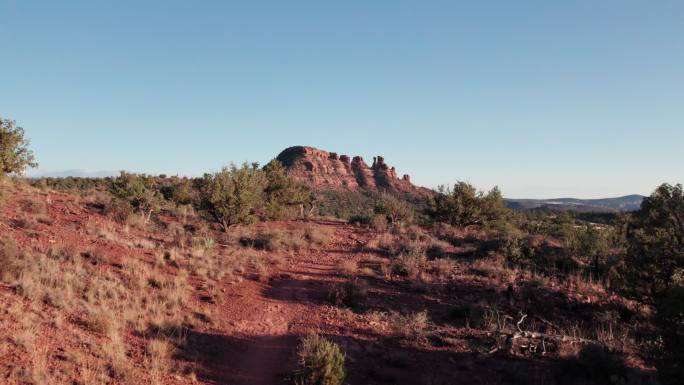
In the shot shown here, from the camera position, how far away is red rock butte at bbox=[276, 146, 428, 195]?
103875 mm

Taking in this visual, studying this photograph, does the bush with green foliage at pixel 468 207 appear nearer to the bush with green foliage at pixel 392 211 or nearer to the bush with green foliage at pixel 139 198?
the bush with green foliage at pixel 392 211

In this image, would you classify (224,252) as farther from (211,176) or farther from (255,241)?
(211,176)

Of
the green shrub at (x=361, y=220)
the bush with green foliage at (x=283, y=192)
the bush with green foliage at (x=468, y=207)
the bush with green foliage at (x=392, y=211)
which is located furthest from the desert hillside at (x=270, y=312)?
the bush with green foliage at (x=392, y=211)

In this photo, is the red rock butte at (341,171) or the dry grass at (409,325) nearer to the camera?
the dry grass at (409,325)

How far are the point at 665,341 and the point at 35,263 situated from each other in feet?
43.1

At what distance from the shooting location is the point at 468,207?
2614cm

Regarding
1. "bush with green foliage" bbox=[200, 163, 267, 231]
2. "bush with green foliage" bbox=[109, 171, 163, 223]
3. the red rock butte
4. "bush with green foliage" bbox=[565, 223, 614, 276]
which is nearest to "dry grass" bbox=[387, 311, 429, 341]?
"bush with green foliage" bbox=[565, 223, 614, 276]

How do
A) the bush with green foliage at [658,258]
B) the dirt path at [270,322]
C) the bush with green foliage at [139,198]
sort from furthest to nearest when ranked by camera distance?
the bush with green foliage at [139,198] < the bush with green foliage at [658,258] < the dirt path at [270,322]

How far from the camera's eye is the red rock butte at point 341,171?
10388 cm

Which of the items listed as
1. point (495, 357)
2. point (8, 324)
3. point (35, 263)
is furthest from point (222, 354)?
point (495, 357)

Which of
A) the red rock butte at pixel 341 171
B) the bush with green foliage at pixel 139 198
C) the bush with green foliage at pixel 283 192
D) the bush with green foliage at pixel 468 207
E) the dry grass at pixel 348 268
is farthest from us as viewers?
the red rock butte at pixel 341 171

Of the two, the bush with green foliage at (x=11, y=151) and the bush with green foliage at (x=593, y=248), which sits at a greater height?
the bush with green foliage at (x=11, y=151)

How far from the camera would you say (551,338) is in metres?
8.52

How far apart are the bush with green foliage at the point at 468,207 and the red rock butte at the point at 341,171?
70897 millimetres
